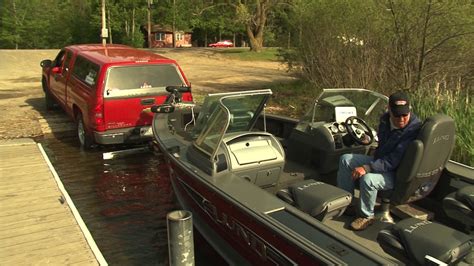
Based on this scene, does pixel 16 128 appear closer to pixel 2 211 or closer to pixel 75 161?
pixel 75 161

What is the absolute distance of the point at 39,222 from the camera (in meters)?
5.00

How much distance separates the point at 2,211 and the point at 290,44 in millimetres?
11387

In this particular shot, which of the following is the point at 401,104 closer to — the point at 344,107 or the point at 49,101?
the point at 344,107

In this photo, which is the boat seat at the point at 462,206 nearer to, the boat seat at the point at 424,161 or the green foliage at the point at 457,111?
the boat seat at the point at 424,161

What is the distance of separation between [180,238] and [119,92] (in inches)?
181

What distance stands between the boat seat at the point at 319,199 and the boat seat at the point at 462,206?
893mm

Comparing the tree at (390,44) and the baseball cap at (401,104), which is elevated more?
the tree at (390,44)

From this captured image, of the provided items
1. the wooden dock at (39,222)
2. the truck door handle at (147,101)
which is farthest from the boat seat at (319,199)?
the truck door handle at (147,101)

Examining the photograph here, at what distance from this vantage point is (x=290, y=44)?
14930 millimetres

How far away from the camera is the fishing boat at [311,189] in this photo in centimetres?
313

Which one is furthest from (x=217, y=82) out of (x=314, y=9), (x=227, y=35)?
(x=227, y=35)

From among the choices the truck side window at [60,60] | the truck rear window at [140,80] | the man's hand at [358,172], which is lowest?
the man's hand at [358,172]

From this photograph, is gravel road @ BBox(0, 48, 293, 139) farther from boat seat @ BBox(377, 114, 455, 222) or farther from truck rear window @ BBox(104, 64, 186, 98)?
boat seat @ BBox(377, 114, 455, 222)

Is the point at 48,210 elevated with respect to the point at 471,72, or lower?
lower
